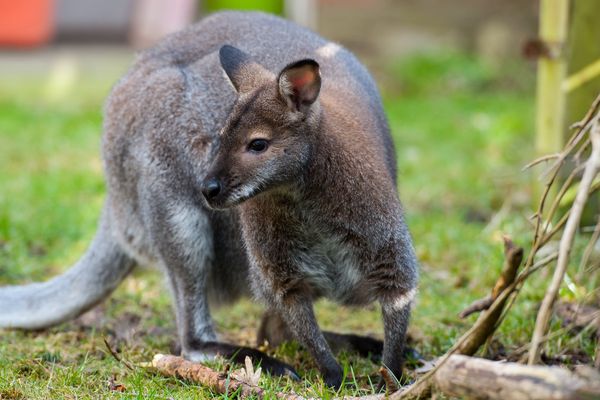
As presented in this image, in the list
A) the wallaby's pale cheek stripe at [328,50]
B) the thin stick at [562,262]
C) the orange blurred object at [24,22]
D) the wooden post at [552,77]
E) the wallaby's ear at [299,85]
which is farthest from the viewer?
the orange blurred object at [24,22]

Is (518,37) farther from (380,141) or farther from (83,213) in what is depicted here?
(380,141)

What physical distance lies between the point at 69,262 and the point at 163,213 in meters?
1.79

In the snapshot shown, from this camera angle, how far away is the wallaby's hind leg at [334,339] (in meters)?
4.78

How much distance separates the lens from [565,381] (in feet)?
9.36

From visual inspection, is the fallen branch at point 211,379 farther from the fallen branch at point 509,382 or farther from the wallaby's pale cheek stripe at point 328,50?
the wallaby's pale cheek stripe at point 328,50

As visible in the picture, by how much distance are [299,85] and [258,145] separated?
0.96 feet

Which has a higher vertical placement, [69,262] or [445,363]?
[445,363]

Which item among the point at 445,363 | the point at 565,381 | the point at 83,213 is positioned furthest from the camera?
the point at 83,213

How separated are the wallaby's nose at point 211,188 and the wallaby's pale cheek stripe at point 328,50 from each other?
4.20 feet

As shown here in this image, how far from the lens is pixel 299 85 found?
4.04 m

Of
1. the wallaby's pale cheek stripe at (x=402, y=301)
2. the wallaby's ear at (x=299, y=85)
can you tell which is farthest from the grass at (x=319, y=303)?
the wallaby's ear at (x=299, y=85)

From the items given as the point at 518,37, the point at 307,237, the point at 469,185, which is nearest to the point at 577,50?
the point at 469,185

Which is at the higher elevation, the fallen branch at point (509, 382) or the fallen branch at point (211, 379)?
the fallen branch at point (509, 382)

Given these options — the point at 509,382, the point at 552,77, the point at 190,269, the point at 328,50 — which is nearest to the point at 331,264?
the point at 190,269
